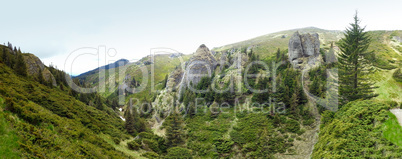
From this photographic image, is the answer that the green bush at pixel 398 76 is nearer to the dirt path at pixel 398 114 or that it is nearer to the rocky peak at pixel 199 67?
the dirt path at pixel 398 114

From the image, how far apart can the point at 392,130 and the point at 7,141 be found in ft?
115

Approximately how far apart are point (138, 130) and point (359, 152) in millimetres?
54541

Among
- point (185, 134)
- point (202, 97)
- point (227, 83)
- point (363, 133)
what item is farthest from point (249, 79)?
point (363, 133)

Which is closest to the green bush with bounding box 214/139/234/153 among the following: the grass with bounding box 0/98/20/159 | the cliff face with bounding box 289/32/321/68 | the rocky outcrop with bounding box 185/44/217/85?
the grass with bounding box 0/98/20/159

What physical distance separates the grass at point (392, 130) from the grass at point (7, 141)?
32.4 m

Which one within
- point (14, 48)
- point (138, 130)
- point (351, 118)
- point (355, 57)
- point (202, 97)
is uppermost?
point (14, 48)

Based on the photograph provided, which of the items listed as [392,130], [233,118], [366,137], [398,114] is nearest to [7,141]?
[366,137]

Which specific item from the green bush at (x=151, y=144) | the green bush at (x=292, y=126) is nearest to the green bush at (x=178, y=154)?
the green bush at (x=151, y=144)

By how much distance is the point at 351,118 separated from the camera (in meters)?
A: 23.7

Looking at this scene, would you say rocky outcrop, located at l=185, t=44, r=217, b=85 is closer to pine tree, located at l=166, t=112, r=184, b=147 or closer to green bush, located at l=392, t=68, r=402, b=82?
pine tree, located at l=166, t=112, r=184, b=147

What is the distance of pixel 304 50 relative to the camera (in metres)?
62.6

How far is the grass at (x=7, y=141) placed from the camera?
11679 mm

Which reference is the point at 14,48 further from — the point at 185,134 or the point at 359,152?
the point at 359,152

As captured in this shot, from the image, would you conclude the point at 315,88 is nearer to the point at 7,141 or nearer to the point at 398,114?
the point at 398,114
